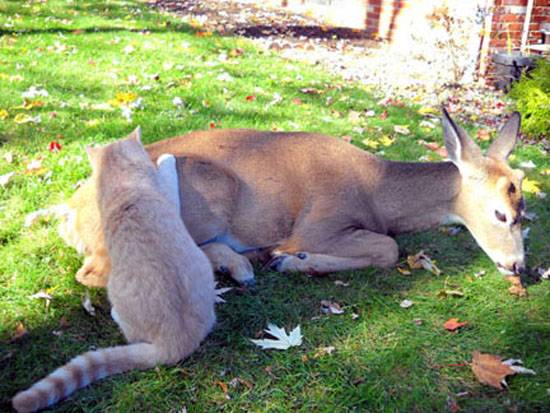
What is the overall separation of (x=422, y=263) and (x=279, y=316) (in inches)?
49.5

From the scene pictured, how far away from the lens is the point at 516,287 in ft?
13.4

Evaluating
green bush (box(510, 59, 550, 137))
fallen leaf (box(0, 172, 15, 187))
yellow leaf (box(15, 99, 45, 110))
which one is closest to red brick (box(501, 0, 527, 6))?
green bush (box(510, 59, 550, 137))

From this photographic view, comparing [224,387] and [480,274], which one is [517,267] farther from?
[224,387]

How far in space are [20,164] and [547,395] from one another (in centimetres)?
441

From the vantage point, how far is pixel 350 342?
136 inches

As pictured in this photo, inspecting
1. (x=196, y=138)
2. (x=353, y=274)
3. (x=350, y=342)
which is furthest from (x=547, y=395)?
(x=196, y=138)

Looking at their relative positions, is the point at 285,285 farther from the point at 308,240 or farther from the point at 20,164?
the point at 20,164

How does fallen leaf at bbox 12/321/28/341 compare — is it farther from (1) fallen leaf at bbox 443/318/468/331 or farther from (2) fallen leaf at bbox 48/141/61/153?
(2) fallen leaf at bbox 48/141/61/153

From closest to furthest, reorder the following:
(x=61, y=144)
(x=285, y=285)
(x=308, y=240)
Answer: (x=285, y=285) < (x=308, y=240) < (x=61, y=144)

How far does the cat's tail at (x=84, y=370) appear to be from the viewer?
2.72 metres

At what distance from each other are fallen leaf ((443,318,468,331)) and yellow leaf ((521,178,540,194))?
7.79 feet

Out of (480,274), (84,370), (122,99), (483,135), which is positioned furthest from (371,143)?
(84,370)

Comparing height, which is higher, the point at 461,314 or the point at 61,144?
the point at 61,144

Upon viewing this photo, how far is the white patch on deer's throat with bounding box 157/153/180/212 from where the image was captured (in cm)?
412
